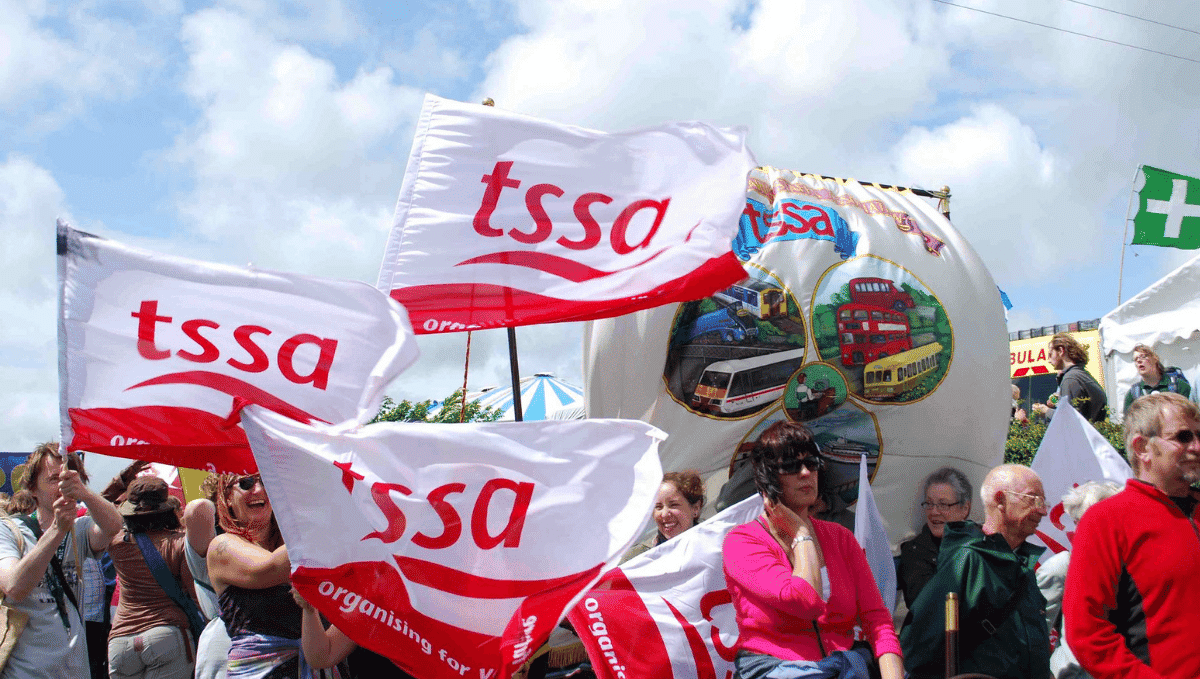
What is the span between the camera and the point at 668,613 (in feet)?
12.9

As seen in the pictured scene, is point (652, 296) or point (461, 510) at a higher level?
point (652, 296)

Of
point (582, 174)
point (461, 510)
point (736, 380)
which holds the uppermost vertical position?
point (582, 174)

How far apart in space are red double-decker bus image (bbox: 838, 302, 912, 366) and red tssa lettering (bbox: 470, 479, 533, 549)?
1.85 metres

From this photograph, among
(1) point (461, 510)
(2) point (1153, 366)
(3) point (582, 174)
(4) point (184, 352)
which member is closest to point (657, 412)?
(3) point (582, 174)

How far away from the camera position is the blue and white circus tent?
454 inches

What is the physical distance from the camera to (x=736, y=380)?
4.45 m

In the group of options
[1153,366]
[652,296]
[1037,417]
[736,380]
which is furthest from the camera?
[1037,417]

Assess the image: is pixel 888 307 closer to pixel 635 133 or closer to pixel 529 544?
pixel 635 133

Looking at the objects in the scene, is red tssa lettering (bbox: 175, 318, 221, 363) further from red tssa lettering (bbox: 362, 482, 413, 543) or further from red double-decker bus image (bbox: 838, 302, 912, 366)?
red double-decker bus image (bbox: 838, 302, 912, 366)

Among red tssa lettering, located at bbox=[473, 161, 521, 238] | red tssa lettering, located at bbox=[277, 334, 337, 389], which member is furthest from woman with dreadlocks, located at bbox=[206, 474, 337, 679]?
red tssa lettering, located at bbox=[473, 161, 521, 238]

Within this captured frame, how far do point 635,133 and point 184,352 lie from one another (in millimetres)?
2143

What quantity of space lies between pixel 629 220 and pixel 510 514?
1.63m

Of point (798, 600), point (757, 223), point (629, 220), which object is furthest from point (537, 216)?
point (798, 600)

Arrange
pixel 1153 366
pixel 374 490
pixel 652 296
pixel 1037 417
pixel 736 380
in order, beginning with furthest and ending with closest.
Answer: pixel 1037 417
pixel 1153 366
pixel 736 380
pixel 652 296
pixel 374 490
